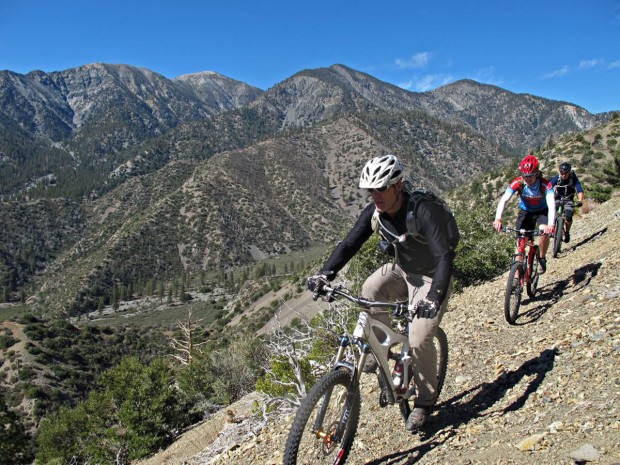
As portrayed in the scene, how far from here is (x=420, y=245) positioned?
172 inches

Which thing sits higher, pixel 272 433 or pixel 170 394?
pixel 272 433

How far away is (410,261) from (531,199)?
473cm

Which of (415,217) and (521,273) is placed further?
(521,273)

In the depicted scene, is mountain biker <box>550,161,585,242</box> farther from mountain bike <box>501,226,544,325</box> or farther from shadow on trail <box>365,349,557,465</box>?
shadow on trail <box>365,349,557,465</box>

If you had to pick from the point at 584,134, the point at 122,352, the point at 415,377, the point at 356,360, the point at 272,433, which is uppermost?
the point at 584,134

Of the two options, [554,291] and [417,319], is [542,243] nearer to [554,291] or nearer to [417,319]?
[554,291]

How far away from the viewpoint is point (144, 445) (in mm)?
25328

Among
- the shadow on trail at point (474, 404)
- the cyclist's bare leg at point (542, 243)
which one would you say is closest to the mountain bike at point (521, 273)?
the cyclist's bare leg at point (542, 243)

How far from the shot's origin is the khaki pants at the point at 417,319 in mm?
4402

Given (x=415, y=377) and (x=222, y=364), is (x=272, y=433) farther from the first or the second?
(x=222, y=364)

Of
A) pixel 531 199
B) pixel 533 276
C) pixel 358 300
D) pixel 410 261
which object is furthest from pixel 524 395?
pixel 531 199

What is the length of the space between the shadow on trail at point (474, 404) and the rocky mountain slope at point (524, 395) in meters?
0.01

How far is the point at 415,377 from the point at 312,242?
181042 mm

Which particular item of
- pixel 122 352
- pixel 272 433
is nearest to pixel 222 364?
pixel 272 433
